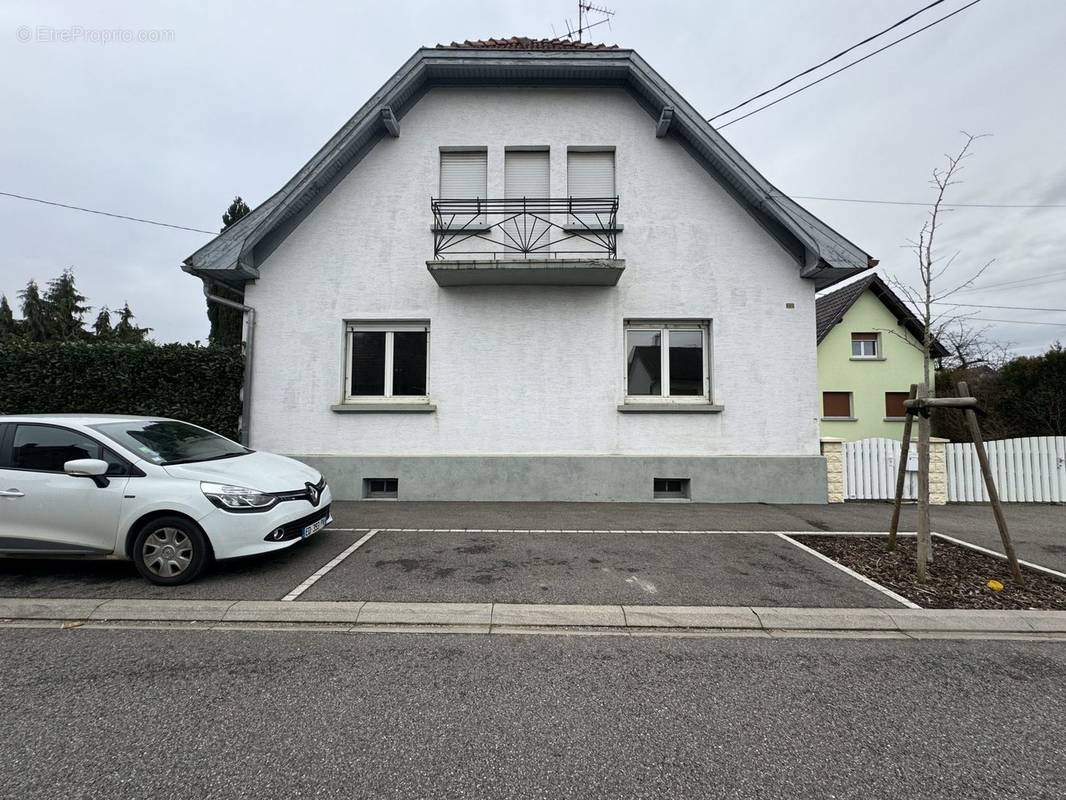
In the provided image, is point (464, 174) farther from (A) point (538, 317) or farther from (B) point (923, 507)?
(B) point (923, 507)

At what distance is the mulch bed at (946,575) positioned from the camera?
400 cm

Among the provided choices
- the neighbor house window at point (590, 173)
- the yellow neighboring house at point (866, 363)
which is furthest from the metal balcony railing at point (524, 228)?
the yellow neighboring house at point (866, 363)

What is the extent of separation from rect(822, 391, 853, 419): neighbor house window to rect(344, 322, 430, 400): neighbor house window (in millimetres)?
18754

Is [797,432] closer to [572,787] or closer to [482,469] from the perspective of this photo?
[482,469]

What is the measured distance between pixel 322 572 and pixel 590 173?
25.2ft

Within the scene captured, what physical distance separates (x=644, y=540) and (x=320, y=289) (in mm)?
6719

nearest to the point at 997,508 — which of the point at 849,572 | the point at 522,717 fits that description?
the point at 849,572

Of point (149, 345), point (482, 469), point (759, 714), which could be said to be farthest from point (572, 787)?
point (149, 345)

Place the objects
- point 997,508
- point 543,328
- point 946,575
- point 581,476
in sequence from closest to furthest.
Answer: point 997,508, point 946,575, point 581,476, point 543,328

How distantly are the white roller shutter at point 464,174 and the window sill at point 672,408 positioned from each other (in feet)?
15.2

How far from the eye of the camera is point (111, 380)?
7.44m

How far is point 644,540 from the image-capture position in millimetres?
5629

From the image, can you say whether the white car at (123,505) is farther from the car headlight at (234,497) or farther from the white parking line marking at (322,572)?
the white parking line marking at (322,572)

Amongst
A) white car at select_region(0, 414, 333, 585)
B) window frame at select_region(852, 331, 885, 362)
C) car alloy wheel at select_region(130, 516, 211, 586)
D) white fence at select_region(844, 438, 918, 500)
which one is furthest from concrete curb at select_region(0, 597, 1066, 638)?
window frame at select_region(852, 331, 885, 362)
